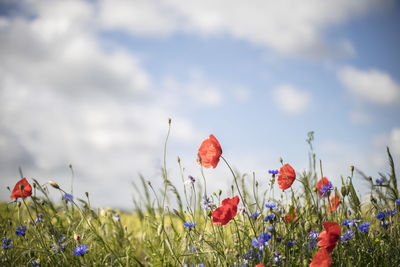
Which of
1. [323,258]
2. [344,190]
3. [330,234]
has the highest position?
[344,190]

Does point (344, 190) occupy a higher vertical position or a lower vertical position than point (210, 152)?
lower

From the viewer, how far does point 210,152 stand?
2.04m

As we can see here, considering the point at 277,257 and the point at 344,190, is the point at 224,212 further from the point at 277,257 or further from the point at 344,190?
the point at 344,190

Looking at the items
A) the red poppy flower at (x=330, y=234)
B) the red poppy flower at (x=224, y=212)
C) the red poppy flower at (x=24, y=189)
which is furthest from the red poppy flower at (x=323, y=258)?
the red poppy flower at (x=24, y=189)

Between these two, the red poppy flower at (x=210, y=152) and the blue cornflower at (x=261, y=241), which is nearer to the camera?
the blue cornflower at (x=261, y=241)

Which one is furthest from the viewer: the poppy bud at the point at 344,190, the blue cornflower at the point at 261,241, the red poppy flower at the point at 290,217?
the red poppy flower at the point at 290,217

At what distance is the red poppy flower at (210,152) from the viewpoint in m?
2.00

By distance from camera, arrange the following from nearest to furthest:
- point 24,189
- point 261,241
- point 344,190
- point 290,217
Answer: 1. point 261,241
2. point 344,190
3. point 290,217
4. point 24,189

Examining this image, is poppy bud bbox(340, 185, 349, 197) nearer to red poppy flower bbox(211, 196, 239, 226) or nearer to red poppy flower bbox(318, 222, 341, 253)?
red poppy flower bbox(318, 222, 341, 253)

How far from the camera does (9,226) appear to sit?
2.81m

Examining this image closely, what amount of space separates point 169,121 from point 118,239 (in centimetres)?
188

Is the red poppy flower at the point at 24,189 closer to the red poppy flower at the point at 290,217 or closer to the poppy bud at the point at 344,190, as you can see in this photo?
the red poppy flower at the point at 290,217

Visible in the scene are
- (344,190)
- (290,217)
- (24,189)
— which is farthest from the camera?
(24,189)

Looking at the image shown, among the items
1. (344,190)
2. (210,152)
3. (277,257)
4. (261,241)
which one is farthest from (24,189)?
(344,190)
